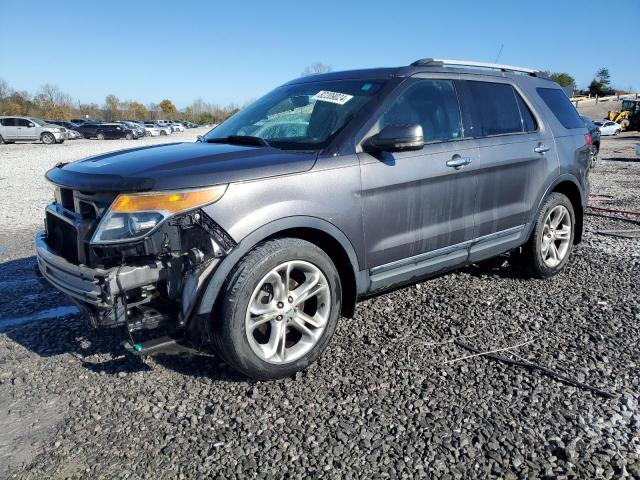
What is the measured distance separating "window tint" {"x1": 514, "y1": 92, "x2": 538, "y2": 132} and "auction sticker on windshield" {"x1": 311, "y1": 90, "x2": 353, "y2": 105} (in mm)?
1804

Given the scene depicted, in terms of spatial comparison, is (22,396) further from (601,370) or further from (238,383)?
(601,370)

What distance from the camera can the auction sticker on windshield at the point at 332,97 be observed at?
363cm

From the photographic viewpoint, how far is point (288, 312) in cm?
303

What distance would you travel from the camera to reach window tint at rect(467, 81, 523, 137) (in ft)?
13.4

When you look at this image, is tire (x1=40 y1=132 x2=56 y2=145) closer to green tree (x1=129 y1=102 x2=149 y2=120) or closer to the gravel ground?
the gravel ground

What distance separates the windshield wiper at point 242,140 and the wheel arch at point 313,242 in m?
0.73

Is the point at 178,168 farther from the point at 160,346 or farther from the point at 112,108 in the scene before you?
the point at 112,108

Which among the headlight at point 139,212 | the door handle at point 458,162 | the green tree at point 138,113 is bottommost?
the headlight at point 139,212

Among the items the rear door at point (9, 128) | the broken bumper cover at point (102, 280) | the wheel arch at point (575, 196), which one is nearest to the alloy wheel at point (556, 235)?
the wheel arch at point (575, 196)

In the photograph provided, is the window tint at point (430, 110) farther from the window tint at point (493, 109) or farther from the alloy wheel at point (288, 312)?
the alloy wheel at point (288, 312)

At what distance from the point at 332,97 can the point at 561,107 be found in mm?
2614

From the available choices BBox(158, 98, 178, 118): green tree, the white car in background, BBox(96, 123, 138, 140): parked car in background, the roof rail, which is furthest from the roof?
BBox(158, 98, 178, 118): green tree

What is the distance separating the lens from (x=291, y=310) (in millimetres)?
3037

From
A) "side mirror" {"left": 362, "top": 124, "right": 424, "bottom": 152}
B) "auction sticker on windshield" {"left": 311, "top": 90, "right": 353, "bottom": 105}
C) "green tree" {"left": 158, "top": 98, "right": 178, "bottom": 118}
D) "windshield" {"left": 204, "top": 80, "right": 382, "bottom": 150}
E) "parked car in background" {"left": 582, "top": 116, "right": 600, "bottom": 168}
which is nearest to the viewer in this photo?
"side mirror" {"left": 362, "top": 124, "right": 424, "bottom": 152}
